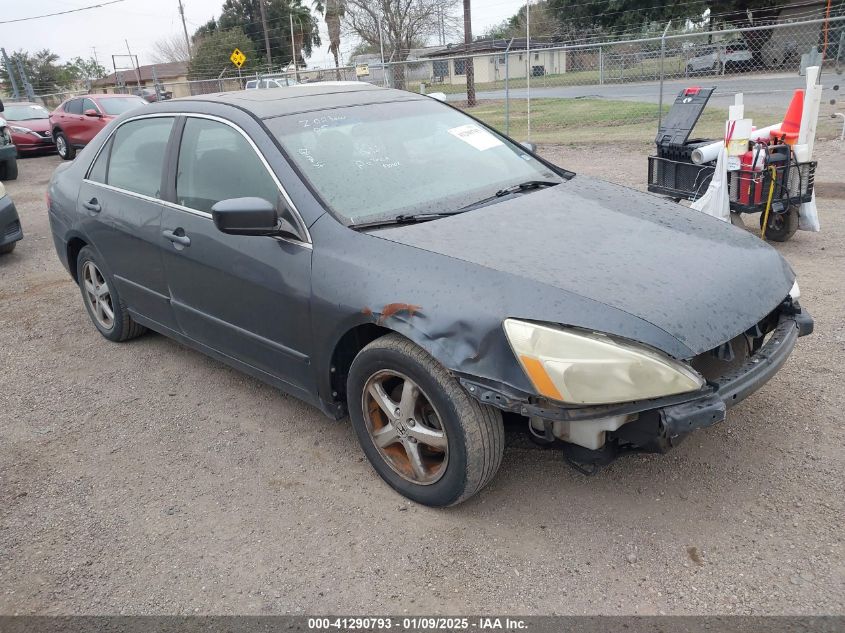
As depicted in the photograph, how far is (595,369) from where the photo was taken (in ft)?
7.67

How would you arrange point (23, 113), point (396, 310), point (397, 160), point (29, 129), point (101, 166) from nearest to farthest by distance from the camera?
point (396, 310)
point (397, 160)
point (101, 166)
point (29, 129)
point (23, 113)

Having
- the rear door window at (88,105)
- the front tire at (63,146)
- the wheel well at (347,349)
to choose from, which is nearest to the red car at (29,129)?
the front tire at (63,146)

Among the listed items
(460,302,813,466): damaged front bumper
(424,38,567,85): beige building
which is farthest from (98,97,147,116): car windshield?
(460,302,813,466): damaged front bumper

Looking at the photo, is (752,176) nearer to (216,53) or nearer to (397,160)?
(397,160)

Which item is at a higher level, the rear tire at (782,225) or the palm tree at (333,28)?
the palm tree at (333,28)

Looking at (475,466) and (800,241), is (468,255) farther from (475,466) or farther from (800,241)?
(800,241)

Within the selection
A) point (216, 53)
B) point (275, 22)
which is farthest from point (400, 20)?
point (275, 22)

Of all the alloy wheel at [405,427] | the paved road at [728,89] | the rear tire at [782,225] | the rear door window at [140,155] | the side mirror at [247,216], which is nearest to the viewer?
the alloy wheel at [405,427]

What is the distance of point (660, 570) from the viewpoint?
2.50 m

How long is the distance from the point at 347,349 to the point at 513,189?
4.04ft

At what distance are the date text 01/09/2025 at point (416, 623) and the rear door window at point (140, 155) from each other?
260 cm

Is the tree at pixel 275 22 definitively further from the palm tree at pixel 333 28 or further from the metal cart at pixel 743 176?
the metal cart at pixel 743 176

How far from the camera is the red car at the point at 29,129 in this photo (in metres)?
16.7

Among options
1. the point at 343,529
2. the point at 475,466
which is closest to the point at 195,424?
the point at 343,529
